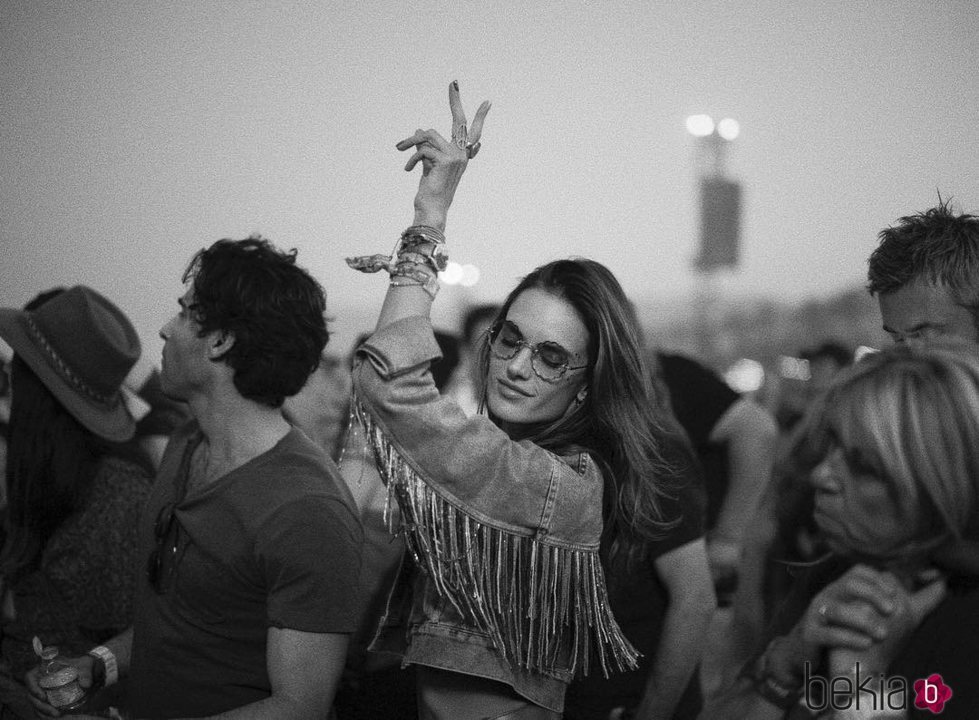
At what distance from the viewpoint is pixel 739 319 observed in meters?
10.6

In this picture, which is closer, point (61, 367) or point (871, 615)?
point (871, 615)

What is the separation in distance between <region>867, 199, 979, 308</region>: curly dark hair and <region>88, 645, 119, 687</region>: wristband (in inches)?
79.7

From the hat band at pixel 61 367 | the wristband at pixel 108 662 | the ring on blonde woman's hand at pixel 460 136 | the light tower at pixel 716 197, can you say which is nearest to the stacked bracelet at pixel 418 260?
the ring on blonde woman's hand at pixel 460 136

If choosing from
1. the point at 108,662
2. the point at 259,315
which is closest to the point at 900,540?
the point at 259,315

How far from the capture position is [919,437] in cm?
109

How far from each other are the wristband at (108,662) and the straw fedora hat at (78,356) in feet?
1.96

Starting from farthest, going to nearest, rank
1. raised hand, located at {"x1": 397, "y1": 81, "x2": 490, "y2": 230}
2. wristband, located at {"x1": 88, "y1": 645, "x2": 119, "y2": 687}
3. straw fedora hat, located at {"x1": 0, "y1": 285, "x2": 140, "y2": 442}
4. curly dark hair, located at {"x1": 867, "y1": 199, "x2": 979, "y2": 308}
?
straw fedora hat, located at {"x1": 0, "y1": 285, "x2": 140, "y2": 442}
wristband, located at {"x1": 88, "y1": 645, "x2": 119, "y2": 687}
curly dark hair, located at {"x1": 867, "y1": 199, "x2": 979, "y2": 308}
raised hand, located at {"x1": 397, "y1": 81, "x2": 490, "y2": 230}

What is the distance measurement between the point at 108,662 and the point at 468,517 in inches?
44.5

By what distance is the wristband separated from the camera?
2055 mm

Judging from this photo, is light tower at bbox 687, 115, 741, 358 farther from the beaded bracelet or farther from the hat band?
the beaded bracelet

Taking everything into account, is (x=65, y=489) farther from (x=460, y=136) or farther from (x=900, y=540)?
(x=900, y=540)

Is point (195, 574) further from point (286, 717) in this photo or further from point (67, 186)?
point (67, 186)

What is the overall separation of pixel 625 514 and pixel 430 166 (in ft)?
2.57

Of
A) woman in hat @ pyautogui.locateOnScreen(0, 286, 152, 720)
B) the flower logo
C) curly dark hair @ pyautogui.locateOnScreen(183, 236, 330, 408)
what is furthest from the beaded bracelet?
woman in hat @ pyautogui.locateOnScreen(0, 286, 152, 720)
